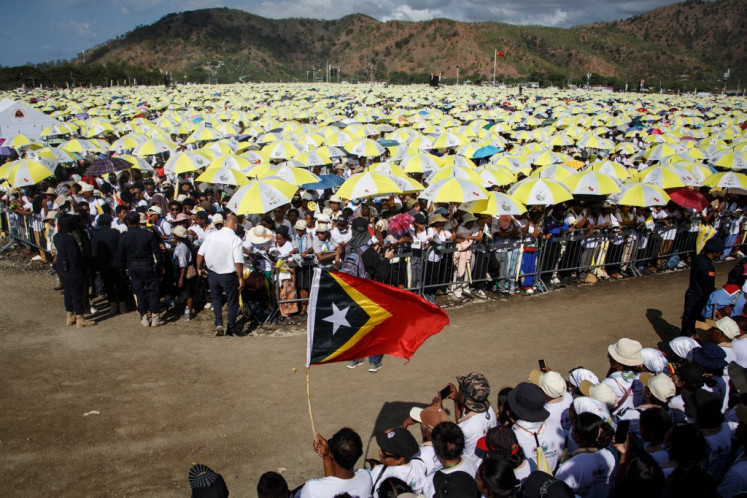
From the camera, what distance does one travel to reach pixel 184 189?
462 inches

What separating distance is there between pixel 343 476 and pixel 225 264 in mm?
4531

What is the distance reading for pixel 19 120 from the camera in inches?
776

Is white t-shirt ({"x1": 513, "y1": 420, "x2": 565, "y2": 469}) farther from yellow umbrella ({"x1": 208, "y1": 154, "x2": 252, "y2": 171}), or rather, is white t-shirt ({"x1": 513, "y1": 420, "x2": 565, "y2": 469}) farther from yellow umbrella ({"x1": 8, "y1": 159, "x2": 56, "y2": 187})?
yellow umbrella ({"x1": 8, "y1": 159, "x2": 56, "y2": 187})

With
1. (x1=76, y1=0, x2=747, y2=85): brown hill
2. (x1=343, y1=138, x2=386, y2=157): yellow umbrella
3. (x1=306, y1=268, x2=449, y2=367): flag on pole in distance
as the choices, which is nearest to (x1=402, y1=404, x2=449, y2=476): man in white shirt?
(x1=306, y1=268, x2=449, y2=367): flag on pole in distance

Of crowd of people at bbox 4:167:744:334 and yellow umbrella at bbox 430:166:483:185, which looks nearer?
crowd of people at bbox 4:167:744:334

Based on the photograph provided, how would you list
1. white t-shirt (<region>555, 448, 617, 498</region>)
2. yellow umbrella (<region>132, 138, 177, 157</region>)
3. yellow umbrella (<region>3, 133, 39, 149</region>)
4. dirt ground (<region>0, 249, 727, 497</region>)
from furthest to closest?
yellow umbrella (<region>3, 133, 39, 149</region>), yellow umbrella (<region>132, 138, 177, 157</region>), dirt ground (<region>0, 249, 727, 497</region>), white t-shirt (<region>555, 448, 617, 498</region>)

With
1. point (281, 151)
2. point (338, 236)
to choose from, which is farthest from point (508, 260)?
point (281, 151)

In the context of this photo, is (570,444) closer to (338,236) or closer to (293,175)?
(338,236)

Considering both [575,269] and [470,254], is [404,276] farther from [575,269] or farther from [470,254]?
[575,269]

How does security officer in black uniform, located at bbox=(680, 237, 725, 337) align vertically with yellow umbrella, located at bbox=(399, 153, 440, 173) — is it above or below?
below

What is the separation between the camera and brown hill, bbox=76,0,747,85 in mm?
125250

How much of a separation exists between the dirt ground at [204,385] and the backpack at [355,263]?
4.44 ft

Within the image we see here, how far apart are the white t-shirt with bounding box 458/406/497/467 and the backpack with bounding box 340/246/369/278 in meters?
3.66

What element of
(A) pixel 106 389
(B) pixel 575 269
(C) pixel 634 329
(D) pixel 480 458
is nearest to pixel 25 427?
(A) pixel 106 389
